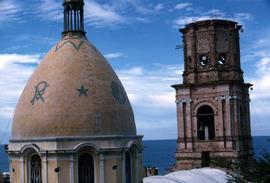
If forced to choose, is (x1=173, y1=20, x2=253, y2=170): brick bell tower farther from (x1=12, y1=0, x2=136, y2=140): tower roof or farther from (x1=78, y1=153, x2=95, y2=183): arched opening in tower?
(x1=78, y1=153, x2=95, y2=183): arched opening in tower

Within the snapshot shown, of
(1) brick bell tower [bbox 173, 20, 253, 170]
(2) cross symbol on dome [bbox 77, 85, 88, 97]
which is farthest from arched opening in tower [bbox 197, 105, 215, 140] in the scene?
(2) cross symbol on dome [bbox 77, 85, 88, 97]

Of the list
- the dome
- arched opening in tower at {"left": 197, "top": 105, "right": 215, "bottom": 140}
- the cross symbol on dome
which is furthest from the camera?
arched opening in tower at {"left": 197, "top": 105, "right": 215, "bottom": 140}

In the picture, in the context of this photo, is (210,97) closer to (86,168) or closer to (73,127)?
(86,168)

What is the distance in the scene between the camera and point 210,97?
39.4m

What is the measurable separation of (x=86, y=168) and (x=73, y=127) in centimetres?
150

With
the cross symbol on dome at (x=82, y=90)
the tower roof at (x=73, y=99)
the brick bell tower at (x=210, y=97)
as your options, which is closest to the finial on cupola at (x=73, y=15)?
the tower roof at (x=73, y=99)

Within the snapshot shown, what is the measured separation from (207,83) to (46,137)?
22492mm

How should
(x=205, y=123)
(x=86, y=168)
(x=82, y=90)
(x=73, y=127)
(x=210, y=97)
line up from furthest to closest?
(x=205, y=123), (x=210, y=97), (x=82, y=90), (x=86, y=168), (x=73, y=127)

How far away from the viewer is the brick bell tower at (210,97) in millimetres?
38844

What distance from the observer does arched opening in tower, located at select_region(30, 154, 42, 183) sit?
743 inches

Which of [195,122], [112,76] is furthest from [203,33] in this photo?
[112,76]

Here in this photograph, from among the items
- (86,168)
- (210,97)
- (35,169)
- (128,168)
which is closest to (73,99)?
(86,168)

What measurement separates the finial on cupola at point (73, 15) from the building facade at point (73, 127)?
0.79m

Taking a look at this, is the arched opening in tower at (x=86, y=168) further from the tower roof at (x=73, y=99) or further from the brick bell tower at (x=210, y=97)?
the brick bell tower at (x=210, y=97)
